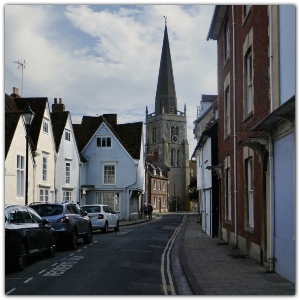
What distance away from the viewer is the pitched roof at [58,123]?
115ft

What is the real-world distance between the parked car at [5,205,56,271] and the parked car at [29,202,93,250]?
187 cm

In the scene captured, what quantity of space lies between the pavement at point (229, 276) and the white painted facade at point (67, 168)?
2008 cm

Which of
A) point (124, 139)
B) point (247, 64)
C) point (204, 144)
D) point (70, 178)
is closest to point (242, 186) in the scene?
point (247, 64)

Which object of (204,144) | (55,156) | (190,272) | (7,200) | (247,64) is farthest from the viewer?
(55,156)

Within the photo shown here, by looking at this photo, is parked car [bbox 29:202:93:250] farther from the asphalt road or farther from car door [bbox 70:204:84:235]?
the asphalt road

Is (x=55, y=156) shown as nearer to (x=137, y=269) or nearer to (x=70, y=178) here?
(x=70, y=178)

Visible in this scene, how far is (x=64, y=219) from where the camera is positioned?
17.4 m

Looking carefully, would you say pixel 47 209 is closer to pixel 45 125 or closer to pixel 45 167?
pixel 45 167

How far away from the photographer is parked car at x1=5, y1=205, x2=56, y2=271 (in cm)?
1194

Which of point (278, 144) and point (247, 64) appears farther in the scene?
point (247, 64)

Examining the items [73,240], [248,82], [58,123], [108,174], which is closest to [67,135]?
[58,123]

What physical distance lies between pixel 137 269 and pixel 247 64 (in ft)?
22.7

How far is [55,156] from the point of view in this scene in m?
33.7

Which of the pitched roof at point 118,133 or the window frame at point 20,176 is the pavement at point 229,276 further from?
the pitched roof at point 118,133
